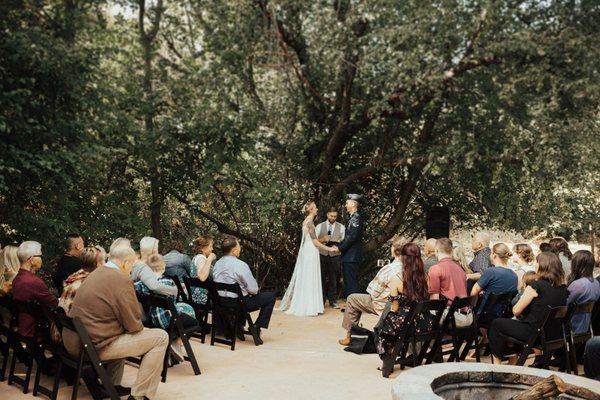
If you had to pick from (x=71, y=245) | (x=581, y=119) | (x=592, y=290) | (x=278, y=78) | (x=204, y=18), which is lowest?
(x=592, y=290)

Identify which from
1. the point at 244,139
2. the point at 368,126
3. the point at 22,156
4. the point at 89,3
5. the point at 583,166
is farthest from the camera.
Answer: the point at 368,126

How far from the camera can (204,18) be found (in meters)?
13.1

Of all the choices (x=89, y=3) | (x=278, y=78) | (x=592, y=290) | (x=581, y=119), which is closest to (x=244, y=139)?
(x=278, y=78)

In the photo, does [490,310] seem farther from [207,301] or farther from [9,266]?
[9,266]

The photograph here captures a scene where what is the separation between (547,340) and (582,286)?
677mm

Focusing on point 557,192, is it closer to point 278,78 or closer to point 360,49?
point 360,49

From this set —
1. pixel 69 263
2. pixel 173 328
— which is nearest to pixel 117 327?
pixel 173 328

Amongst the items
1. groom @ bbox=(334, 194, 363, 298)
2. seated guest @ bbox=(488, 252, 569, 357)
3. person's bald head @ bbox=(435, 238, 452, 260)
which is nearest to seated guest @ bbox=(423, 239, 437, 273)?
person's bald head @ bbox=(435, 238, 452, 260)

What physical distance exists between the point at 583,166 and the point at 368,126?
401 cm

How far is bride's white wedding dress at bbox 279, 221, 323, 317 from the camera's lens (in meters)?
10.9

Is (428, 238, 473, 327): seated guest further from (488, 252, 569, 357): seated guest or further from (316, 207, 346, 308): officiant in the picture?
(316, 207, 346, 308): officiant

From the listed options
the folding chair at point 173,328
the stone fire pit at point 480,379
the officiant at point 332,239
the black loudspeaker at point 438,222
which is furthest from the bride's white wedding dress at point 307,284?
the stone fire pit at point 480,379

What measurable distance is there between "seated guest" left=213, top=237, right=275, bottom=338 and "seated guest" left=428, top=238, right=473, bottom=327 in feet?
7.35

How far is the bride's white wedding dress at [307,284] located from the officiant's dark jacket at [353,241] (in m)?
0.48
